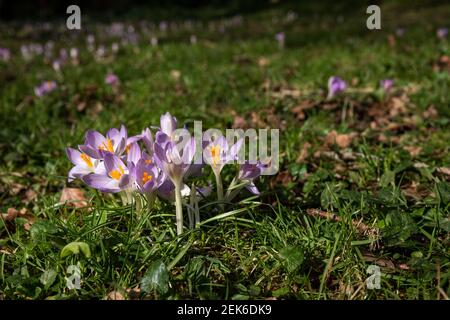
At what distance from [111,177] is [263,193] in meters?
0.77

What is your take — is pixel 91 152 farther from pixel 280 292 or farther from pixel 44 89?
pixel 44 89

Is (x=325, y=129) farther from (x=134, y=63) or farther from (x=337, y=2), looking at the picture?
(x=337, y=2)

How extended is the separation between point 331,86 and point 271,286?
2397mm

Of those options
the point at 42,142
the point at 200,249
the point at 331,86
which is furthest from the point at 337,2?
the point at 200,249

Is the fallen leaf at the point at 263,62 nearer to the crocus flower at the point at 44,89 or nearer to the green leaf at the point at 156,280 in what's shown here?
the crocus flower at the point at 44,89

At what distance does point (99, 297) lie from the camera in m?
1.69

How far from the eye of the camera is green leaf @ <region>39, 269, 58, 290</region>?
1725 mm

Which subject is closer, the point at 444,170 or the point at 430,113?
the point at 444,170

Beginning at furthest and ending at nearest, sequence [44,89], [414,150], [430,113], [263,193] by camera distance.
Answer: [44,89], [430,113], [414,150], [263,193]

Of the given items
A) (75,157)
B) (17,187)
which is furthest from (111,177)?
(17,187)

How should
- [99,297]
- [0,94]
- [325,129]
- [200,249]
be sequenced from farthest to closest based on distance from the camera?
[0,94] < [325,129] < [200,249] < [99,297]

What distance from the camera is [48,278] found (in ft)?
5.71

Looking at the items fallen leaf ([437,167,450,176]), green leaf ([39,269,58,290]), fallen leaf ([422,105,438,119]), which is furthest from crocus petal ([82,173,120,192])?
fallen leaf ([422,105,438,119])

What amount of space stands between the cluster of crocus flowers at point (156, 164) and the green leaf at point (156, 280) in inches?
9.4
